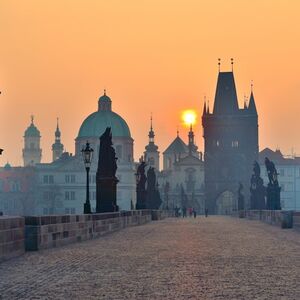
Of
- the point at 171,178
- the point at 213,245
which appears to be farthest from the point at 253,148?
the point at 213,245

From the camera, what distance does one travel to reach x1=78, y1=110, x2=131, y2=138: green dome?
7170 inches

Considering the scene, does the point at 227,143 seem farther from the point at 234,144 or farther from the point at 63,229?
the point at 63,229

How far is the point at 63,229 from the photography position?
24641 mm

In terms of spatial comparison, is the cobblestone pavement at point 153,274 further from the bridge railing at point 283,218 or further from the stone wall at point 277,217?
the stone wall at point 277,217

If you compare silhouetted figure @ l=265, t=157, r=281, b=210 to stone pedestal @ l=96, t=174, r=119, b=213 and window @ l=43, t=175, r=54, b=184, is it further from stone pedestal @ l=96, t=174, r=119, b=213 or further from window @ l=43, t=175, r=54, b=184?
window @ l=43, t=175, r=54, b=184

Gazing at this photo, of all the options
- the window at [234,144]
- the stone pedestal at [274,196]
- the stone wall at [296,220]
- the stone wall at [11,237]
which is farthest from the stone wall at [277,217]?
the window at [234,144]

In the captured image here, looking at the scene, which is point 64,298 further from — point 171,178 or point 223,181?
point 171,178

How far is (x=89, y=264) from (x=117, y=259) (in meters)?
1.51

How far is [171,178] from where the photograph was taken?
641 ft

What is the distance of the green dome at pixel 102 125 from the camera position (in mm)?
182125

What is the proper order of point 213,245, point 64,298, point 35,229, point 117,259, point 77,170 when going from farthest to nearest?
point 77,170, point 213,245, point 35,229, point 117,259, point 64,298

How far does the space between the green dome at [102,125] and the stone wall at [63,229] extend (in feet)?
473

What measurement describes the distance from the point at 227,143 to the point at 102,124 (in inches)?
1300

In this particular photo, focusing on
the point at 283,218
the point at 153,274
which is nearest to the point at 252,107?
the point at 283,218
